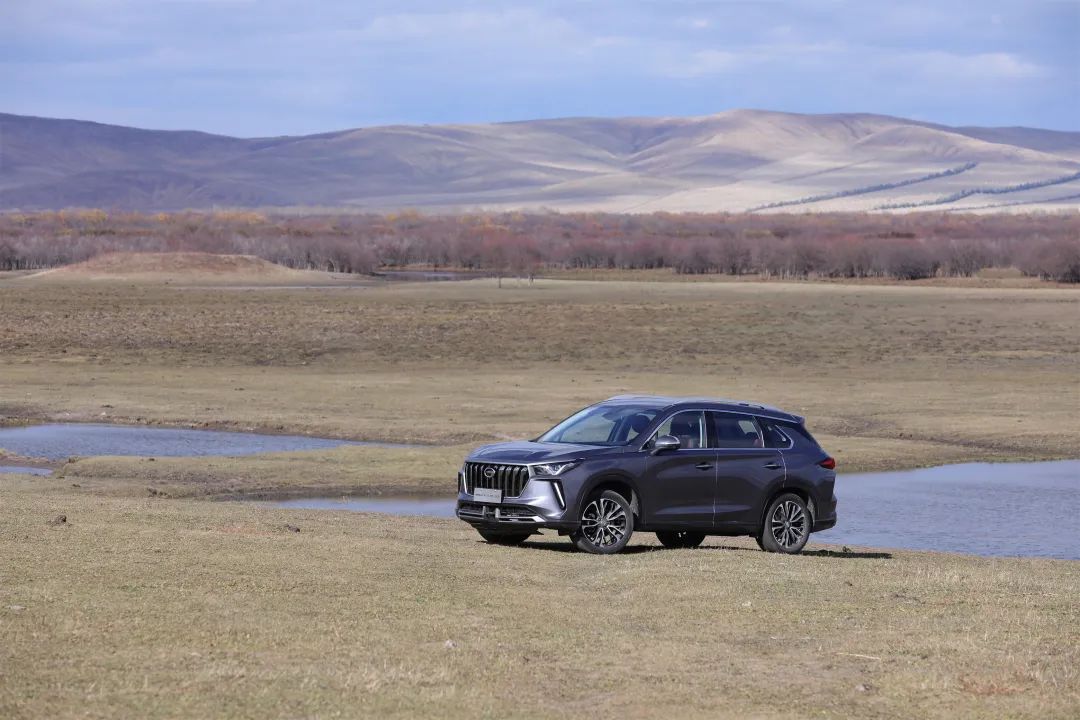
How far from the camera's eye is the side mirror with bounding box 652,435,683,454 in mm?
17031

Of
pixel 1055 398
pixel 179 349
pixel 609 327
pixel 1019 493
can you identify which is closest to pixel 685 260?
pixel 609 327

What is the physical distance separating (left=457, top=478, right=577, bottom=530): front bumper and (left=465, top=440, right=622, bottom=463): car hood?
11.2 inches

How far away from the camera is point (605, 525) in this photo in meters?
16.9

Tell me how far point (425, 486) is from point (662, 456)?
10942 mm

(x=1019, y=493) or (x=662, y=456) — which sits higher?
(x=662, y=456)

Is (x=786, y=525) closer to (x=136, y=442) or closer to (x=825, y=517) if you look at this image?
(x=825, y=517)

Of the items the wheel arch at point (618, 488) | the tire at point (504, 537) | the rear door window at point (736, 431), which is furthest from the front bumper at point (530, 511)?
the rear door window at point (736, 431)

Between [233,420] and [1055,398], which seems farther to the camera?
[1055,398]

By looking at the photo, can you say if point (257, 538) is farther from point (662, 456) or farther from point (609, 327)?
point (609, 327)

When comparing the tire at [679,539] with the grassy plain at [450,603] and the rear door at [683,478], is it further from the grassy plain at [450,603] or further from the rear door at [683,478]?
the rear door at [683,478]

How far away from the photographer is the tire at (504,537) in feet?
57.9

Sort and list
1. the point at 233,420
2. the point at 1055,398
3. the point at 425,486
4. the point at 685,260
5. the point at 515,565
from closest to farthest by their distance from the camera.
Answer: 1. the point at 515,565
2. the point at 425,486
3. the point at 233,420
4. the point at 1055,398
5. the point at 685,260

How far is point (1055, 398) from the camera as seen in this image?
4159 centimetres

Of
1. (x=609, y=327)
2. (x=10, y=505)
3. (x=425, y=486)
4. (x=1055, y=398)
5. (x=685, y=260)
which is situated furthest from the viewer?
(x=685, y=260)
